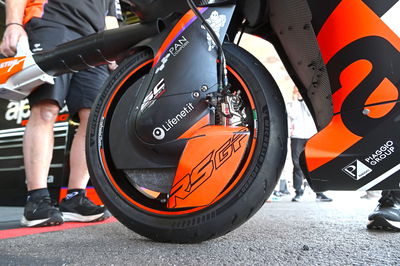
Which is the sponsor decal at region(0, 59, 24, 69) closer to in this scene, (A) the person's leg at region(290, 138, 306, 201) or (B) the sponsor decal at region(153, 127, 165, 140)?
(B) the sponsor decal at region(153, 127, 165, 140)

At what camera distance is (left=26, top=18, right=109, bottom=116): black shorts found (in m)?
1.54

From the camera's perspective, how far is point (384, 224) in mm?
1154

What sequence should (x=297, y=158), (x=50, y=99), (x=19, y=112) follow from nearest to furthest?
(x=50, y=99) < (x=19, y=112) < (x=297, y=158)

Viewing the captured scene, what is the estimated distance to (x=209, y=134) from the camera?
85 cm

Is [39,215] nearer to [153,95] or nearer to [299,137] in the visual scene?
[153,95]

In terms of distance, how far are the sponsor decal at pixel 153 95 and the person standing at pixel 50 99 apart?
0.80m

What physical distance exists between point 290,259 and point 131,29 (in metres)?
0.86

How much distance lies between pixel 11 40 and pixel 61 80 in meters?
0.27

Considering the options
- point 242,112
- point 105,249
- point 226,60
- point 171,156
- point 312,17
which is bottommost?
point 105,249

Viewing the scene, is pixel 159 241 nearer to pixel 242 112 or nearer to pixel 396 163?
pixel 242 112

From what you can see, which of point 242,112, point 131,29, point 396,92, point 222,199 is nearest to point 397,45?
point 396,92

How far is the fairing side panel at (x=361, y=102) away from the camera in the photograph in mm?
804

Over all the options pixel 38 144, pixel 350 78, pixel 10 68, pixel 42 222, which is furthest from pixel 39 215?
pixel 350 78

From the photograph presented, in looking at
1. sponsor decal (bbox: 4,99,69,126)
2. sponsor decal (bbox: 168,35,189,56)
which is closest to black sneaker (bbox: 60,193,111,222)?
sponsor decal (bbox: 168,35,189,56)
